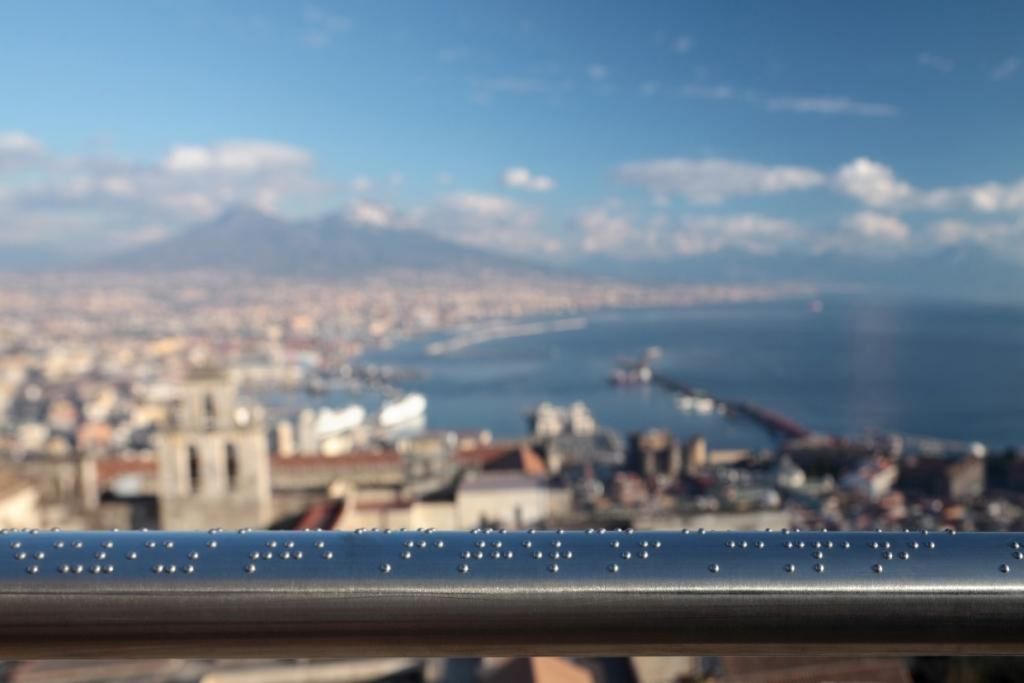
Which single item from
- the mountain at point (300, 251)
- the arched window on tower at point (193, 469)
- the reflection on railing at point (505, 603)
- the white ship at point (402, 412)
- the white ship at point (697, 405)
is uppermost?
the mountain at point (300, 251)

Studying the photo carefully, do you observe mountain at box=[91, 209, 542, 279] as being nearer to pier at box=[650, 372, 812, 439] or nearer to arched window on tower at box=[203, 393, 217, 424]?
pier at box=[650, 372, 812, 439]

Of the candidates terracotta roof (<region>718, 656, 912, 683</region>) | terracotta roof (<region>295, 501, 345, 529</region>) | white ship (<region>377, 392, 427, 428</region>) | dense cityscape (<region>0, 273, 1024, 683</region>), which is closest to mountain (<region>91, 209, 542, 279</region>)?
dense cityscape (<region>0, 273, 1024, 683</region>)

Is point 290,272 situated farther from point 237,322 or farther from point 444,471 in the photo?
point 444,471

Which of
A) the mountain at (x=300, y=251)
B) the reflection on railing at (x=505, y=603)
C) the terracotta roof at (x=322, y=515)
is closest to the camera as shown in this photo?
the reflection on railing at (x=505, y=603)

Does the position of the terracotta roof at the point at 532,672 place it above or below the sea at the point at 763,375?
above

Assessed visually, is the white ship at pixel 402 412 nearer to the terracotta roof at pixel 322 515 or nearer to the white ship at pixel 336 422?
the white ship at pixel 336 422

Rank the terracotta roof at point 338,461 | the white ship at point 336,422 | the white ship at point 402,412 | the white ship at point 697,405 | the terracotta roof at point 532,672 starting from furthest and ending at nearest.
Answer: the white ship at point 697,405 < the white ship at point 402,412 < the white ship at point 336,422 < the terracotta roof at point 338,461 < the terracotta roof at point 532,672

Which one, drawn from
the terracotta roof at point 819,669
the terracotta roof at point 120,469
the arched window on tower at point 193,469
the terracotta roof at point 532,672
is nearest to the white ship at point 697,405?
the terracotta roof at point 120,469
